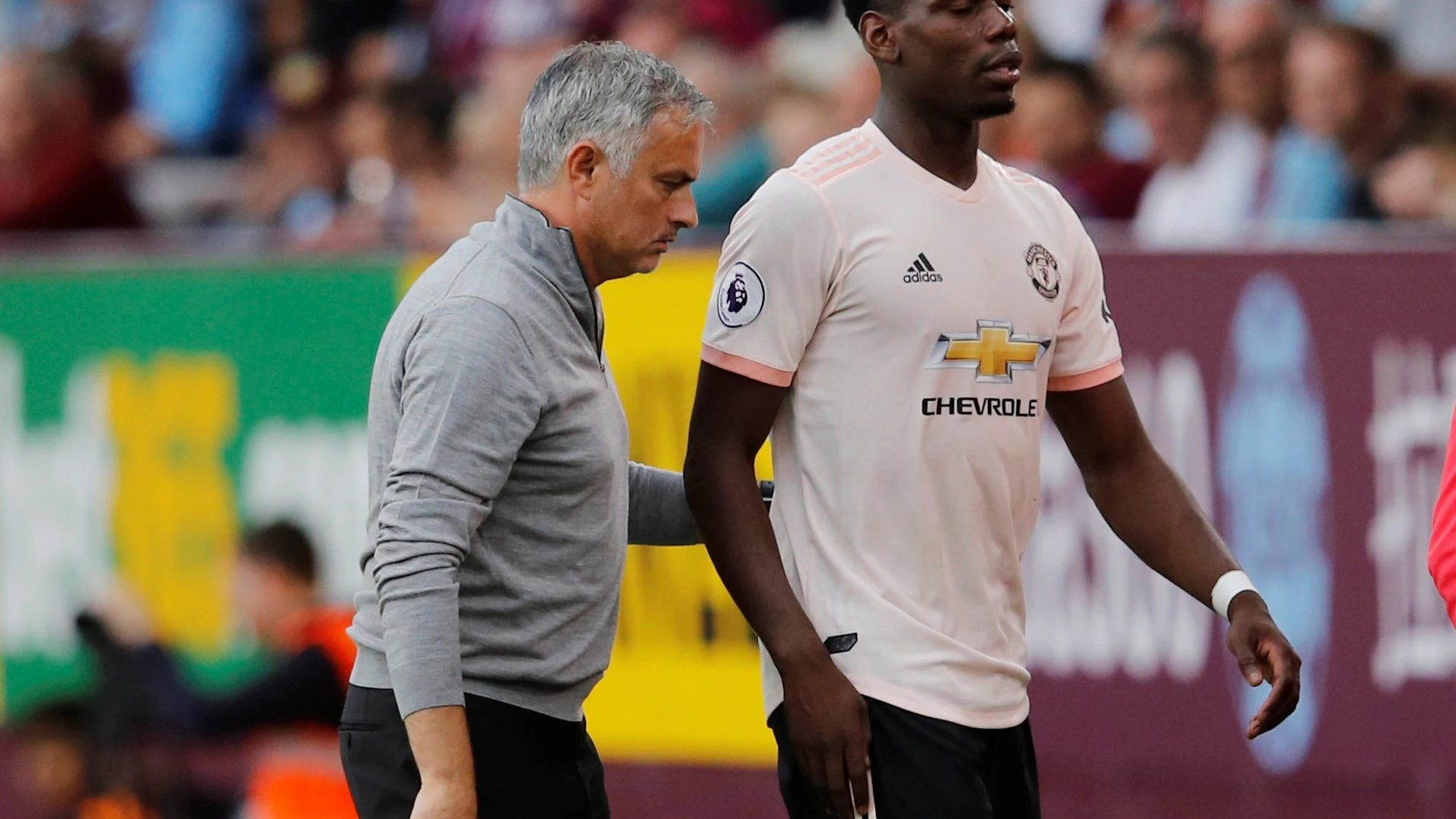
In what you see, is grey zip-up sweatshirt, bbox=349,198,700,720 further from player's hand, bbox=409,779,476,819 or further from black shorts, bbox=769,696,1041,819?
black shorts, bbox=769,696,1041,819

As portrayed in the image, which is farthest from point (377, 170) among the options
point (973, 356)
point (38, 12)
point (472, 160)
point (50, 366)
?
point (973, 356)

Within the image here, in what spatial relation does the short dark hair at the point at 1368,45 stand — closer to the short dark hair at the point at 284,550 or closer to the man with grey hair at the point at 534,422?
the short dark hair at the point at 284,550

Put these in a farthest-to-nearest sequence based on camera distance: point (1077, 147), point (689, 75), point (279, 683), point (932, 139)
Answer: point (689, 75) → point (1077, 147) → point (279, 683) → point (932, 139)

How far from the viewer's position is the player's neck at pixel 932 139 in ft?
12.2

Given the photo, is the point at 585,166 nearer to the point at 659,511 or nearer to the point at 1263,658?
the point at 659,511

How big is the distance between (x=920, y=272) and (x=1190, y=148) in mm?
4332

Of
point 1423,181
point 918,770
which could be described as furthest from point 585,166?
point 1423,181

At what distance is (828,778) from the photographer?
3.55 meters

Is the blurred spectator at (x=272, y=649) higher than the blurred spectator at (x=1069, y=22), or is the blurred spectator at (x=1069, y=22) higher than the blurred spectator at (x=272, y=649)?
the blurred spectator at (x=1069, y=22)

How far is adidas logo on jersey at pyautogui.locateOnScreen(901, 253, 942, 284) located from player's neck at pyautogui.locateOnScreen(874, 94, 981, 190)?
0.62 feet

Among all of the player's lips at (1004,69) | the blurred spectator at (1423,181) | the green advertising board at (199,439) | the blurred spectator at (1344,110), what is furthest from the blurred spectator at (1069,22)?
the player's lips at (1004,69)

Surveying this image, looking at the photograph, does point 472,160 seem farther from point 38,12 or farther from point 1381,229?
→ point 38,12

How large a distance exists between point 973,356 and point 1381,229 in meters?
3.16

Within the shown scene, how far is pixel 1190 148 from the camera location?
25.3 ft
